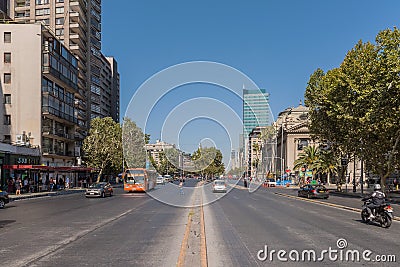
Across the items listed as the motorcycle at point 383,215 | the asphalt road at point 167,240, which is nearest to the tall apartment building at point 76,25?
the asphalt road at point 167,240

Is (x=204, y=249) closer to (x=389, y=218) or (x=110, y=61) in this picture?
(x=389, y=218)

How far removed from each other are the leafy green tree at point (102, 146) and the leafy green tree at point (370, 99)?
38.6 meters

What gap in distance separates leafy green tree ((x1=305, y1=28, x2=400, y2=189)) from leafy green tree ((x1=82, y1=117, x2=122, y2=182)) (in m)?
38.6

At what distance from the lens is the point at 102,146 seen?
6925 cm

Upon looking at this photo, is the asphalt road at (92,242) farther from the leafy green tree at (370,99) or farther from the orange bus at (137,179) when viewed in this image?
the orange bus at (137,179)

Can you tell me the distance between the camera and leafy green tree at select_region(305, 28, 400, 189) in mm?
32969

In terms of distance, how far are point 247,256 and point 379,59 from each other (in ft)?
97.8

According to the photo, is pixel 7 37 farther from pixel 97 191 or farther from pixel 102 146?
pixel 97 191

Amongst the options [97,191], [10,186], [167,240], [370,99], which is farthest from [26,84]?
[167,240]

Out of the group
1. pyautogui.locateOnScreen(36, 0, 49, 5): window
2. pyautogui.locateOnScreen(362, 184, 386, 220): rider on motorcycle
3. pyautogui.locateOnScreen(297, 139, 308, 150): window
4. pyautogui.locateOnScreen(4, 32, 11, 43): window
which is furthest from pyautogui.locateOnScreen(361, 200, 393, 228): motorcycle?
pyautogui.locateOnScreen(297, 139, 308, 150): window

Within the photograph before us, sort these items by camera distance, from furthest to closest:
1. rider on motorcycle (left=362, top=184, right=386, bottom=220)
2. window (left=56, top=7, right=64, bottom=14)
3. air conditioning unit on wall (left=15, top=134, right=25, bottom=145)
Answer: window (left=56, top=7, right=64, bottom=14)
air conditioning unit on wall (left=15, top=134, right=25, bottom=145)
rider on motorcycle (left=362, top=184, right=386, bottom=220)

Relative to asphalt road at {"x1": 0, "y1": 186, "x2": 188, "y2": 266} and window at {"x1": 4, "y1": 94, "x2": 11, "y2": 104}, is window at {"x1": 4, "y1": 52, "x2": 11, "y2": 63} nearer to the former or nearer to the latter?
window at {"x1": 4, "y1": 94, "x2": 11, "y2": 104}

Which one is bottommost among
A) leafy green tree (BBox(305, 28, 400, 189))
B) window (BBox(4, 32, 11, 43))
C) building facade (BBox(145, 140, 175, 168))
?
building facade (BBox(145, 140, 175, 168))

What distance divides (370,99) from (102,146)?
46.5 metres
